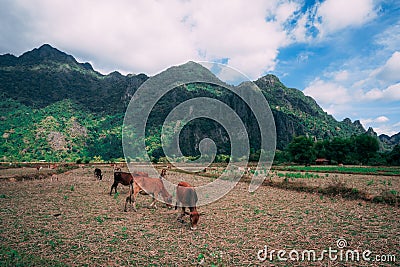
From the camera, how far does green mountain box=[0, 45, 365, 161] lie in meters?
81.9

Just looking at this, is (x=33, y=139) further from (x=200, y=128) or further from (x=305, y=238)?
(x=305, y=238)

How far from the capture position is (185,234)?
30.1 ft

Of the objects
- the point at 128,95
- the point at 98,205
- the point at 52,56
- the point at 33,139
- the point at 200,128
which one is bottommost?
the point at 98,205

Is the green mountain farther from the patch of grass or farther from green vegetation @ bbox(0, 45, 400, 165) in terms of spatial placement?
the patch of grass

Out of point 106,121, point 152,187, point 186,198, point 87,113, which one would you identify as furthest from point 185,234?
point 87,113

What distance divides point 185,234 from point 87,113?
11847 cm

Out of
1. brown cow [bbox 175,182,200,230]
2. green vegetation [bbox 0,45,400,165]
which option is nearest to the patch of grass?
brown cow [bbox 175,182,200,230]

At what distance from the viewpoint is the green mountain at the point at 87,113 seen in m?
81.9

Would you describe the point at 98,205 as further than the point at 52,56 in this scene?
No

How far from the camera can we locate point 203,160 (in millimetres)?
75062

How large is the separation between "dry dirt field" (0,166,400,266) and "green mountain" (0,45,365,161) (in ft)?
120

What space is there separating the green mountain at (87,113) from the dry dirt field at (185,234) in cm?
3644

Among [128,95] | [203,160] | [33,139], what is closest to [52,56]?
[128,95]

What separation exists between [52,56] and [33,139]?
120271 mm
